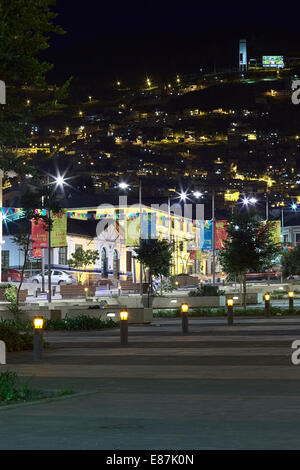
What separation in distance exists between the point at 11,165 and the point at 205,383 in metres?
5.86

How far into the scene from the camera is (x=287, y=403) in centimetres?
1105

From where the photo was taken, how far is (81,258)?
83625 mm

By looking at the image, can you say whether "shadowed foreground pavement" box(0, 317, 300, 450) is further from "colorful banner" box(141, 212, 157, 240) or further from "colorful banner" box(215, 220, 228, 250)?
"colorful banner" box(141, 212, 157, 240)

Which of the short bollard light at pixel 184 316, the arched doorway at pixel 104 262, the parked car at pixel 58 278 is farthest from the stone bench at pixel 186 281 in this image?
the short bollard light at pixel 184 316

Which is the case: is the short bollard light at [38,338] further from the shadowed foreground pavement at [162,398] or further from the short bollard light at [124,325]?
the short bollard light at [124,325]

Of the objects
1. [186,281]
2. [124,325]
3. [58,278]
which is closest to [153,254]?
[58,278]

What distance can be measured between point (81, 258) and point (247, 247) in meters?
40.7

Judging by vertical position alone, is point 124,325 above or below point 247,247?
below

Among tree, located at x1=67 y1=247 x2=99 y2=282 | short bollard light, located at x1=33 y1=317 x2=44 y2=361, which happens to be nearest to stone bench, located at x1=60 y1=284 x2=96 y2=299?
tree, located at x1=67 y1=247 x2=99 y2=282

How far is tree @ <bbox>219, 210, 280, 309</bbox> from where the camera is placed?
4466 cm

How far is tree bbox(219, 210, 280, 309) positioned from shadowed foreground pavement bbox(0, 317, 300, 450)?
20.7m

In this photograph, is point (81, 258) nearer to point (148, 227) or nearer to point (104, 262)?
point (104, 262)
